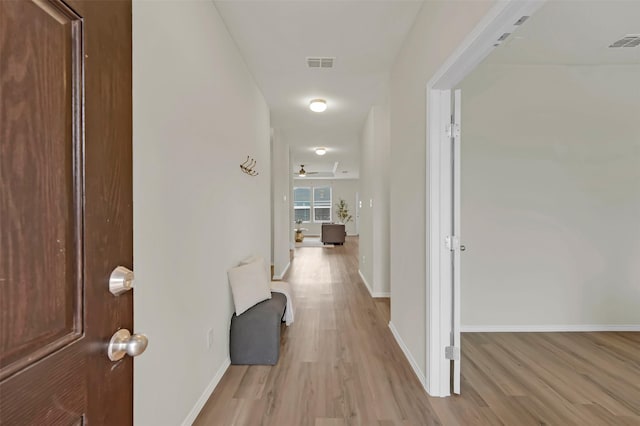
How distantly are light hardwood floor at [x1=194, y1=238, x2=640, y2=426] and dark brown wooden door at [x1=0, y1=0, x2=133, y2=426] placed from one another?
1626mm

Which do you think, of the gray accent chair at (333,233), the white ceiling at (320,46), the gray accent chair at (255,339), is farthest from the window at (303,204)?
the gray accent chair at (255,339)

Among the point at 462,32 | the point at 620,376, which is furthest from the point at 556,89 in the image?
the point at 620,376

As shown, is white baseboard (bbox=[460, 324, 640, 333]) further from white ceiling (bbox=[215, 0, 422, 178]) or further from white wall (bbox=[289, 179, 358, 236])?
white wall (bbox=[289, 179, 358, 236])

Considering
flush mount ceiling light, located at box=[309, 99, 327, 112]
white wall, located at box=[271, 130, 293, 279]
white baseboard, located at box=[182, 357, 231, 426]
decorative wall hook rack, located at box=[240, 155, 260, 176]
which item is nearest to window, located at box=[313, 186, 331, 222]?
white wall, located at box=[271, 130, 293, 279]

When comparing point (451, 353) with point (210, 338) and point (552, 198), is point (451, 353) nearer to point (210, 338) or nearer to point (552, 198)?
point (210, 338)

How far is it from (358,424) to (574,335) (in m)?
2.73

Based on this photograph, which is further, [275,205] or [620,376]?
[275,205]

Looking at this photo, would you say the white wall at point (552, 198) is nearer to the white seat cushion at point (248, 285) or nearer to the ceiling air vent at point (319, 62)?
the ceiling air vent at point (319, 62)

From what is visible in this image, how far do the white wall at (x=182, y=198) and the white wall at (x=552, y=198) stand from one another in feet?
8.06

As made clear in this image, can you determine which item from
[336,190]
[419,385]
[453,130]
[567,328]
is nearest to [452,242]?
[453,130]

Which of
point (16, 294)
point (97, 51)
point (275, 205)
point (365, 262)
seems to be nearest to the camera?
point (16, 294)

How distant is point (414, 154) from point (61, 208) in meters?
2.36

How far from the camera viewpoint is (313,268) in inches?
270

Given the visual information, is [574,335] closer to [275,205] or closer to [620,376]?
[620,376]
